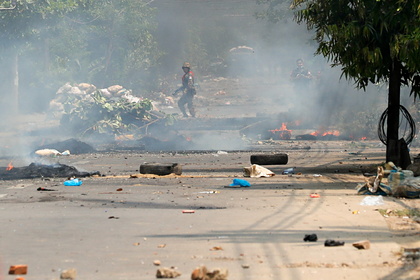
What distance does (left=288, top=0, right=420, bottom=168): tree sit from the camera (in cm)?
1405

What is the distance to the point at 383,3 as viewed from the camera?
14.5 m

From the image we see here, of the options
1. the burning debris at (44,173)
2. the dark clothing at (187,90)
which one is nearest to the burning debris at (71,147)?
the burning debris at (44,173)

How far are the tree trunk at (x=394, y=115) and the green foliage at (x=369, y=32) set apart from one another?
0.41 feet

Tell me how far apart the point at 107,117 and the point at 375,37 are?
1533cm

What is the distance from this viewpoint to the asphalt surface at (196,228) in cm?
679

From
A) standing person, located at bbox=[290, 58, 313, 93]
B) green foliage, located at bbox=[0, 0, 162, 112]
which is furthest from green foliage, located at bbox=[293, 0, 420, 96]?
green foliage, located at bbox=[0, 0, 162, 112]

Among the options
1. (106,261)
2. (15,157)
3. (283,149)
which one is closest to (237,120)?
(283,149)

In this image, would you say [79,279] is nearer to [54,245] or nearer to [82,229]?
[54,245]

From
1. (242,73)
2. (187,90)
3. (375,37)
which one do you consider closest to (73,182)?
(375,37)

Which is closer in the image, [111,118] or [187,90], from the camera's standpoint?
[111,118]

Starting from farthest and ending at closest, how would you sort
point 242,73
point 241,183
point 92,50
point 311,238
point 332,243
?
point 242,73
point 92,50
point 241,183
point 311,238
point 332,243

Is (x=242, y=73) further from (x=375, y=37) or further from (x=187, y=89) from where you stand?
(x=375, y=37)

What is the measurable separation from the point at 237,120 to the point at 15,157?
35.2ft

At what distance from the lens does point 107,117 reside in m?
28.7
